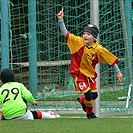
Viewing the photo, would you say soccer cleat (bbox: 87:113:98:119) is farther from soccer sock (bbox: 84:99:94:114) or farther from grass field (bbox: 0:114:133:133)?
grass field (bbox: 0:114:133:133)

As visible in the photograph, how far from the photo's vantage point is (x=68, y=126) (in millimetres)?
8492

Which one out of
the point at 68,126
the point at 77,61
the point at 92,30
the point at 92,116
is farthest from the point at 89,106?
the point at 68,126

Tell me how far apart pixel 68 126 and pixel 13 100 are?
3.83 ft

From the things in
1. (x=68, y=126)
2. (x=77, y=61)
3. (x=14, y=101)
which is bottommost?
(x=68, y=126)

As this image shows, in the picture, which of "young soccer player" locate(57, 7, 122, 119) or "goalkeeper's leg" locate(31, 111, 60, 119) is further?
"goalkeeper's leg" locate(31, 111, 60, 119)

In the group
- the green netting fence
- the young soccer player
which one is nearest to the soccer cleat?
the young soccer player

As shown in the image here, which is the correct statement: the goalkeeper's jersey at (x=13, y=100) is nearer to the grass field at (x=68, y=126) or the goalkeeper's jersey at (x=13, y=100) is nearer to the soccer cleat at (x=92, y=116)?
the grass field at (x=68, y=126)

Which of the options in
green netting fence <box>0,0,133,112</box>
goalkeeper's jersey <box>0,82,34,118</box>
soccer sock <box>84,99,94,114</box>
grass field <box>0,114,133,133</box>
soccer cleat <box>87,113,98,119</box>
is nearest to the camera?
grass field <box>0,114,133,133</box>

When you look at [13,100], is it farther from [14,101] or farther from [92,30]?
[92,30]

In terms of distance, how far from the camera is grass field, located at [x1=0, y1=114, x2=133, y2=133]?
26.2 ft

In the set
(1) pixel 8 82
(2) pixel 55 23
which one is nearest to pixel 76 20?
(2) pixel 55 23

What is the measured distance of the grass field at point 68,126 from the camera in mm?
7973

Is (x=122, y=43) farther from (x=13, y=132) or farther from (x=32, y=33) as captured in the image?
(x=13, y=132)

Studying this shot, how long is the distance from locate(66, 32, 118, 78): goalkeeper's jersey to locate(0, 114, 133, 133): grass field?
73 centimetres
